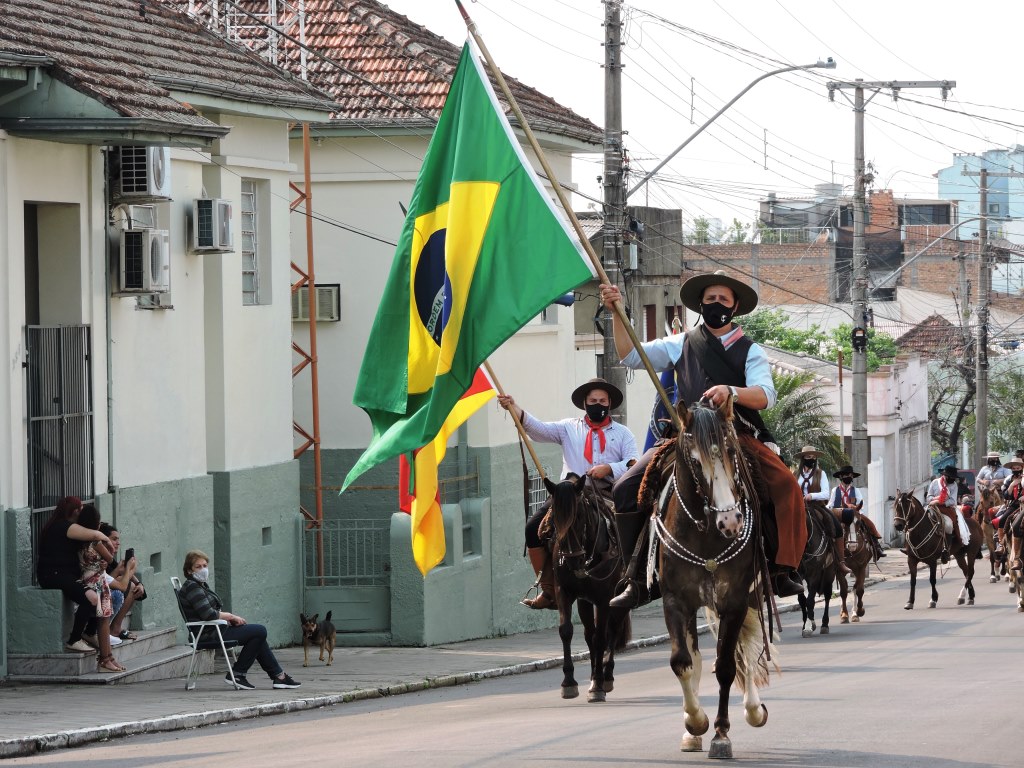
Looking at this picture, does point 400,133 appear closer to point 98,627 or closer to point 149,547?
point 149,547

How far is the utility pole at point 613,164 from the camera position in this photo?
1053 inches

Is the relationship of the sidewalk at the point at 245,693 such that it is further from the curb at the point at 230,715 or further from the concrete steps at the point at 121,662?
the concrete steps at the point at 121,662

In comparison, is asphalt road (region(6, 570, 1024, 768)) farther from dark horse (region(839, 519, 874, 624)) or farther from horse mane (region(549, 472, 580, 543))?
dark horse (region(839, 519, 874, 624))

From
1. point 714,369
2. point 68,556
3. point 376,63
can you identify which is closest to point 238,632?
point 68,556

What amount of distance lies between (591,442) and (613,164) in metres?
11.1

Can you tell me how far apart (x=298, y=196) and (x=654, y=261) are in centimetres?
1585

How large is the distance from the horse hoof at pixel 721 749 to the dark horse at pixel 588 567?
4.87 meters

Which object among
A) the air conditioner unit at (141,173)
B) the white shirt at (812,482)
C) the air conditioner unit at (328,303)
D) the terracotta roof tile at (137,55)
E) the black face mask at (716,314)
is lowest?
the white shirt at (812,482)

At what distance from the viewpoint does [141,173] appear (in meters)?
20.1

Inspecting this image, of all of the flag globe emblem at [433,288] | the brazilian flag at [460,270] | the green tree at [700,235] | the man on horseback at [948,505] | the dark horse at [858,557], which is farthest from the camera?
the green tree at [700,235]

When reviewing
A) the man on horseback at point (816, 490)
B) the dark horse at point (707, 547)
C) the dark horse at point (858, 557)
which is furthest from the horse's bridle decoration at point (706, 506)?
the dark horse at point (858, 557)

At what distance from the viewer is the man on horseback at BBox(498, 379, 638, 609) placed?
16.3m

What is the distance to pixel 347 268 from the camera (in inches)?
1107

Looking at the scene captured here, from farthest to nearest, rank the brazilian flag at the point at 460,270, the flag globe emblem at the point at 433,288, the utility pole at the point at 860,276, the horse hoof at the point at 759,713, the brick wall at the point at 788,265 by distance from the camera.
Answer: the brick wall at the point at 788,265, the utility pole at the point at 860,276, the flag globe emblem at the point at 433,288, the brazilian flag at the point at 460,270, the horse hoof at the point at 759,713
